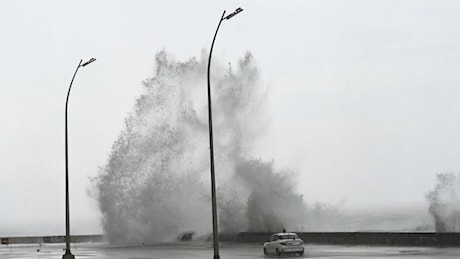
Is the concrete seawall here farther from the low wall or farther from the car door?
the car door

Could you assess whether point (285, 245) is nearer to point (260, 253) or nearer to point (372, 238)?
point (260, 253)

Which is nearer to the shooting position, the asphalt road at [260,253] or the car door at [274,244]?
the asphalt road at [260,253]

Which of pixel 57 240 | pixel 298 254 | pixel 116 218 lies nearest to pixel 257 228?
pixel 116 218

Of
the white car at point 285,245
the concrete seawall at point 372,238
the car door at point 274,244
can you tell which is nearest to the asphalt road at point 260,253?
the white car at point 285,245

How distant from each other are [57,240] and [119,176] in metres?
9.00

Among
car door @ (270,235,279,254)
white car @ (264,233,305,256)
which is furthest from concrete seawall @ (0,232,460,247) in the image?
car door @ (270,235,279,254)

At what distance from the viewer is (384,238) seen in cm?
3919

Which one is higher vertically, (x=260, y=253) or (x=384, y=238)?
(x=384, y=238)

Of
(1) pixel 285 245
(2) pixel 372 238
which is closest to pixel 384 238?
(2) pixel 372 238

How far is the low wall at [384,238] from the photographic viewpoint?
35.1m

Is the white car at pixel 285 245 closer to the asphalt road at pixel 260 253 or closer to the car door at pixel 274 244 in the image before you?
the car door at pixel 274 244

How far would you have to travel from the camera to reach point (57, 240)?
7050cm

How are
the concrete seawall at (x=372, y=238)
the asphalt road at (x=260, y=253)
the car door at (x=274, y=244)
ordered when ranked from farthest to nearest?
the concrete seawall at (x=372, y=238) → the car door at (x=274, y=244) → the asphalt road at (x=260, y=253)

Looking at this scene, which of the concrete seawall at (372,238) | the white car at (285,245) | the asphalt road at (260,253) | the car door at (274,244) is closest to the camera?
the asphalt road at (260,253)
